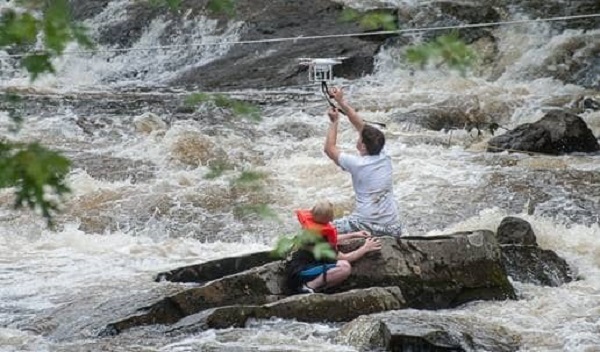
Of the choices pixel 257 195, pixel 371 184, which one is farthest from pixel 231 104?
pixel 257 195

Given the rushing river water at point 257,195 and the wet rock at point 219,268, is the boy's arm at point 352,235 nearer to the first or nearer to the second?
the wet rock at point 219,268

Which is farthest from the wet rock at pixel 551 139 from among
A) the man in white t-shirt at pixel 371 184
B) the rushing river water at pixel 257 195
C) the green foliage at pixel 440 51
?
the green foliage at pixel 440 51

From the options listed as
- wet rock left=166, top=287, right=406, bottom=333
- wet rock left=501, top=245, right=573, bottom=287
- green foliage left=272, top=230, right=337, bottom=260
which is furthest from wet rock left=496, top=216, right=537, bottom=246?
→ green foliage left=272, top=230, right=337, bottom=260

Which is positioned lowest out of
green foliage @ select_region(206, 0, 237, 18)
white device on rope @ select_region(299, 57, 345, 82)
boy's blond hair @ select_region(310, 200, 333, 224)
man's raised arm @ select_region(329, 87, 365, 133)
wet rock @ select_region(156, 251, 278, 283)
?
wet rock @ select_region(156, 251, 278, 283)

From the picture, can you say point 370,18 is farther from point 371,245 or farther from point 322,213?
point 371,245

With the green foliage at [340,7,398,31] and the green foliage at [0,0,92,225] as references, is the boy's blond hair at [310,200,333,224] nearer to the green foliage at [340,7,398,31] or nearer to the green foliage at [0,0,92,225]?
the green foliage at [340,7,398,31]

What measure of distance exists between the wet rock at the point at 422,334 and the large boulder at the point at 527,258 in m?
1.40

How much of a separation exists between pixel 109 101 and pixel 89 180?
16.5 ft

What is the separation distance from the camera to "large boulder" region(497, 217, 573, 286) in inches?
301

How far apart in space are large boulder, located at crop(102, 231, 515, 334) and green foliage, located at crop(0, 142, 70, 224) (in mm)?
4584

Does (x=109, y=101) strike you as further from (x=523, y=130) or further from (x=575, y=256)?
(x=575, y=256)

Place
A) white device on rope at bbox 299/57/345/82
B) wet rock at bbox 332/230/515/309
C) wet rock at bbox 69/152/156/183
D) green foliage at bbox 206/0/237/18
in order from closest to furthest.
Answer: green foliage at bbox 206/0/237/18, white device on rope at bbox 299/57/345/82, wet rock at bbox 332/230/515/309, wet rock at bbox 69/152/156/183

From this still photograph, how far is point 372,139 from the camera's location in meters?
7.09

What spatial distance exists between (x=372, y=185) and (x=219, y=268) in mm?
1319
